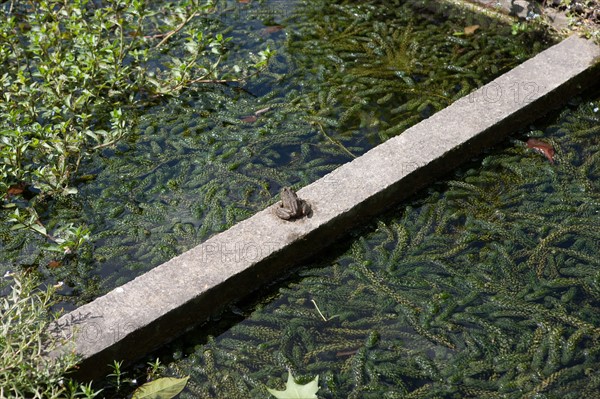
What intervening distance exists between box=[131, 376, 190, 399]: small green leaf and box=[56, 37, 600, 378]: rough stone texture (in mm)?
226

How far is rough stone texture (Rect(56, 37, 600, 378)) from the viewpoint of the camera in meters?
4.29

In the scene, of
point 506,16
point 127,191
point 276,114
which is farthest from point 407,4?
point 127,191

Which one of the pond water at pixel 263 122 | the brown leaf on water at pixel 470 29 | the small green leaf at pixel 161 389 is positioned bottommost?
the small green leaf at pixel 161 389

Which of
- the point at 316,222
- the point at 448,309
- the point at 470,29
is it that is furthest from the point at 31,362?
the point at 470,29

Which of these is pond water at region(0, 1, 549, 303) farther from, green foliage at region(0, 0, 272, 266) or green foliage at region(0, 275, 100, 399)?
green foliage at region(0, 275, 100, 399)

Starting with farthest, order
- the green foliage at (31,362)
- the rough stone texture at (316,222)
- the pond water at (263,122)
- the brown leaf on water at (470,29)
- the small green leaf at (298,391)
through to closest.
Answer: the brown leaf on water at (470,29) < the pond water at (263,122) < the rough stone texture at (316,222) < the green foliage at (31,362) < the small green leaf at (298,391)

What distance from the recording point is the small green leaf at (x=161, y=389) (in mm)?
4164

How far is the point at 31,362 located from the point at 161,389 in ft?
2.39

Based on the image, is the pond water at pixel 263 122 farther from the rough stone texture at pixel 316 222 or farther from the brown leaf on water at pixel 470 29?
the rough stone texture at pixel 316 222

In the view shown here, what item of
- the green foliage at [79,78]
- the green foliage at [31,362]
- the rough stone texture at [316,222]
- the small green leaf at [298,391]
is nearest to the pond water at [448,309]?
the rough stone texture at [316,222]

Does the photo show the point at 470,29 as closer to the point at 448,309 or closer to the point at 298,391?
the point at 448,309

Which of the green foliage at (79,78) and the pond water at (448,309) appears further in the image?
the green foliage at (79,78)

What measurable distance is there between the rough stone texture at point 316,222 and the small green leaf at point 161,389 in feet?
0.74

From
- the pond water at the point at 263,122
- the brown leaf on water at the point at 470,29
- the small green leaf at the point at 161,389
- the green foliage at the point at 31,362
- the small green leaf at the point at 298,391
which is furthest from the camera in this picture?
the brown leaf on water at the point at 470,29
